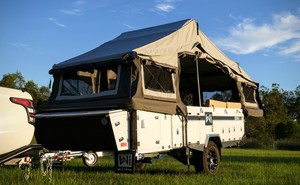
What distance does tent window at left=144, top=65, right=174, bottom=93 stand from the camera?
816 centimetres

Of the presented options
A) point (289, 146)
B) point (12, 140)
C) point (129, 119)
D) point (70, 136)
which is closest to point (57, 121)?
point (70, 136)

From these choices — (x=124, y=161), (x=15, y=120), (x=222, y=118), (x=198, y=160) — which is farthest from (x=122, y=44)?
(x=15, y=120)

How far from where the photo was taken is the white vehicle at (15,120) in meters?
5.43

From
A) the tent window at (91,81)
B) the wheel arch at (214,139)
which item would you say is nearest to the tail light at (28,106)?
the tent window at (91,81)

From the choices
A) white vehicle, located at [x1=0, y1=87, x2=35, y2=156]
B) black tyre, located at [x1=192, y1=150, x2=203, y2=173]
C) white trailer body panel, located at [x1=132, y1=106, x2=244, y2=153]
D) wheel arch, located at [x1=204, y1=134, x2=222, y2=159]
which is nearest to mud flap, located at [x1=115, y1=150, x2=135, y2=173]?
white trailer body panel, located at [x1=132, y1=106, x2=244, y2=153]

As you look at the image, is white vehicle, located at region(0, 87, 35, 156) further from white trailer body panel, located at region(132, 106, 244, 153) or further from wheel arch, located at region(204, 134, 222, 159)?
wheel arch, located at region(204, 134, 222, 159)

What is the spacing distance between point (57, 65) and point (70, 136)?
2109 mm

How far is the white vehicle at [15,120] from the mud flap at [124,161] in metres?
1.87

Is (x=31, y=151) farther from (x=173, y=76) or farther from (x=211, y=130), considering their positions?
(x=211, y=130)

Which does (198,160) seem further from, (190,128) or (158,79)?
(158,79)

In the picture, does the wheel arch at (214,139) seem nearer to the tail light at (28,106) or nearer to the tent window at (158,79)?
the tent window at (158,79)

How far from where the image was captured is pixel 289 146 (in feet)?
123

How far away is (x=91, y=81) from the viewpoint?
8.48 metres

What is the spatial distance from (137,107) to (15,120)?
8.14 feet
